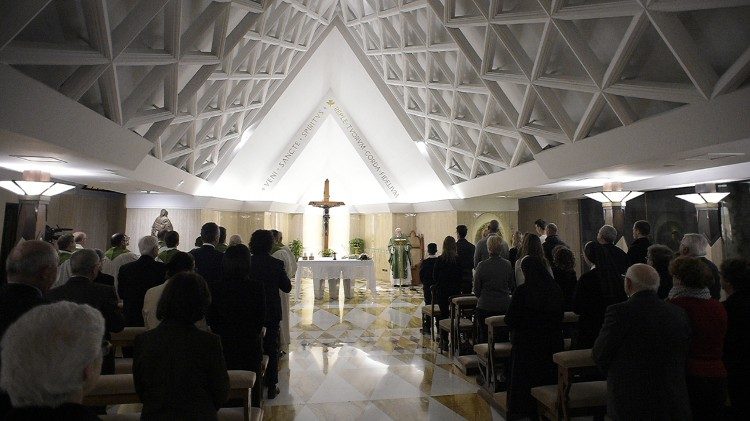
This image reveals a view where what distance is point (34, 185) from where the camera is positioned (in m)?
6.10

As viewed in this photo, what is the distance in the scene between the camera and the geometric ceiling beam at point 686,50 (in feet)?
12.8

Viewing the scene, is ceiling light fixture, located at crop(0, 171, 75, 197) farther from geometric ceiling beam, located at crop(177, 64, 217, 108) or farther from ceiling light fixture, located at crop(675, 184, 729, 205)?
ceiling light fixture, located at crop(675, 184, 729, 205)

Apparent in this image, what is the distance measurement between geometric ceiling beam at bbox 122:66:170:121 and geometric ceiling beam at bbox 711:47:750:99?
618 centimetres

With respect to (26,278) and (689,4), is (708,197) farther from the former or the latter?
(26,278)

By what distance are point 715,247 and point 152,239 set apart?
9548 millimetres

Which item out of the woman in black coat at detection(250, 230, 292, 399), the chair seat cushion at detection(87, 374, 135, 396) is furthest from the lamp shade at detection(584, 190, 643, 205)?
the chair seat cushion at detection(87, 374, 135, 396)

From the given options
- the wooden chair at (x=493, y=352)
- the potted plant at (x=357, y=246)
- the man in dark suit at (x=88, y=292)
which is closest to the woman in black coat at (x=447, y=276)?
the wooden chair at (x=493, y=352)

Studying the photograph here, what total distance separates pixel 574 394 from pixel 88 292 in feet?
11.9

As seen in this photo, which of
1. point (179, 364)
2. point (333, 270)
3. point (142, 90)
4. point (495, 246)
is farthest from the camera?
point (333, 270)

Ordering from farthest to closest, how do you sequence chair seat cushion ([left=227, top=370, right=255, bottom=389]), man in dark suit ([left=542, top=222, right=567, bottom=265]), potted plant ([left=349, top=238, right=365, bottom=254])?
1. potted plant ([left=349, top=238, right=365, bottom=254])
2. man in dark suit ([left=542, top=222, right=567, bottom=265])
3. chair seat cushion ([left=227, top=370, right=255, bottom=389])

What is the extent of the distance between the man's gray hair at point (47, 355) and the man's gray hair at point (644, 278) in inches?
105

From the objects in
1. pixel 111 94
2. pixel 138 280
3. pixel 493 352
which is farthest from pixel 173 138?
pixel 493 352

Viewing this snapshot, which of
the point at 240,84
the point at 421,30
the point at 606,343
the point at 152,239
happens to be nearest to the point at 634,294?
the point at 606,343

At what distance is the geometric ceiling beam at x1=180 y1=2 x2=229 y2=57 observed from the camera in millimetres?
5639
